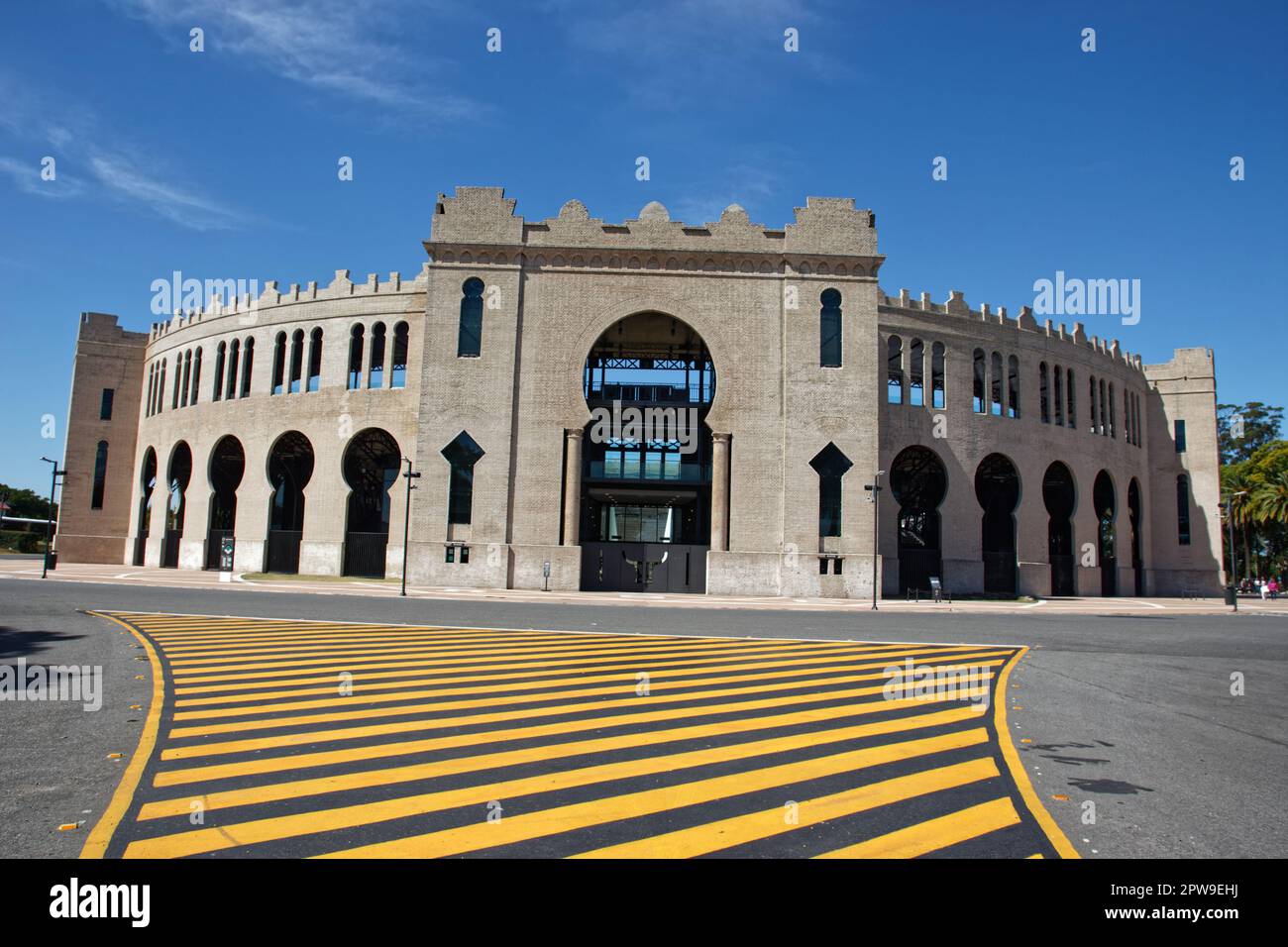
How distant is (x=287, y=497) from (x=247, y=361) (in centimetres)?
933

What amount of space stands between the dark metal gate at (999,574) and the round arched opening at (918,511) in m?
4.26

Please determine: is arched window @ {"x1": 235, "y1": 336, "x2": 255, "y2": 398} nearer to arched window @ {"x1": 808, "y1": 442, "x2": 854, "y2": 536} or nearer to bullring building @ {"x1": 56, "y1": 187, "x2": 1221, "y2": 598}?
bullring building @ {"x1": 56, "y1": 187, "x2": 1221, "y2": 598}

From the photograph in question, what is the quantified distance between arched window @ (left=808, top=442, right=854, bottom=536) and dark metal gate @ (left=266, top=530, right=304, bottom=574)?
97.2 ft

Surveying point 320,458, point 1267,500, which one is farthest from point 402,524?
point 1267,500

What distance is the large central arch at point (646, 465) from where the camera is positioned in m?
41.1

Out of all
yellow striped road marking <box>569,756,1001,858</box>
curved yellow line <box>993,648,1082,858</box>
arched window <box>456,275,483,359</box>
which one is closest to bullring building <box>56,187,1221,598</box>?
arched window <box>456,275,483,359</box>

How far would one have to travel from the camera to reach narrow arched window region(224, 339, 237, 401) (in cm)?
4881

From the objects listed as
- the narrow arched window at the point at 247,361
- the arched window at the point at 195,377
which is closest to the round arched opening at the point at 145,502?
the arched window at the point at 195,377

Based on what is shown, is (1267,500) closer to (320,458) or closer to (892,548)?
(892,548)

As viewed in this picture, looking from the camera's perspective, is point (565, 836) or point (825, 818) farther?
point (825, 818)

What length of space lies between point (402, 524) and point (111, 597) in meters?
17.3

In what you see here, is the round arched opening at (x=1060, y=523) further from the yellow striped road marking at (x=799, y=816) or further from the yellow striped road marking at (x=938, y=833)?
the yellow striped road marking at (x=938, y=833)

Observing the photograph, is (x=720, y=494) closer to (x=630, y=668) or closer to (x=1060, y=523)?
(x=630, y=668)
